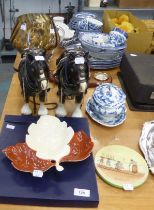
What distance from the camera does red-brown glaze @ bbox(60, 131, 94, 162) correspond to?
654mm

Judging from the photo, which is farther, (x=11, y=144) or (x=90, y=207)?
(x=11, y=144)

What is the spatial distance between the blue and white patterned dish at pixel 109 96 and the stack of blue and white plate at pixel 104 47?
278 millimetres

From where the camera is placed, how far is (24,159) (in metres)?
0.64

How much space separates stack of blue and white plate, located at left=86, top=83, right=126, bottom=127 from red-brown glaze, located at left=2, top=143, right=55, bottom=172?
27 centimetres

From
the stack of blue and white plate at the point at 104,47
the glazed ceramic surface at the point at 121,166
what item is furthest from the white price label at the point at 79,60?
the stack of blue and white plate at the point at 104,47

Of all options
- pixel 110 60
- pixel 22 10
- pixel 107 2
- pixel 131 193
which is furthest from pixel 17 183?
pixel 22 10

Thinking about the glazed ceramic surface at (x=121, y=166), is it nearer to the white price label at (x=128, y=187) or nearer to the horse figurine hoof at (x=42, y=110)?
the white price label at (x=128, y=187)

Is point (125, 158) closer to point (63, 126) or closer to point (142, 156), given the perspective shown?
point (142, 156)

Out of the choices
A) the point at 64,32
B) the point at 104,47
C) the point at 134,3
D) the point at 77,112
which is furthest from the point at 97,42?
the point at 134,3

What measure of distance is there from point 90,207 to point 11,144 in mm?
280

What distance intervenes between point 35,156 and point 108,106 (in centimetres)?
29

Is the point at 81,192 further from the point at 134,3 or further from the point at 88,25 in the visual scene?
the point at 134,3

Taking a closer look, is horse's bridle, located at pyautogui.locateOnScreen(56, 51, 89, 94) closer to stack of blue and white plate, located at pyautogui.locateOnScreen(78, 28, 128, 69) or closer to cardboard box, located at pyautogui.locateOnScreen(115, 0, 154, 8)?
stack of blue and white plate, located at pyautogui.locateOnScreen(78, 28, 128, 69)

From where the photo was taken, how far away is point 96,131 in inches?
31.9
